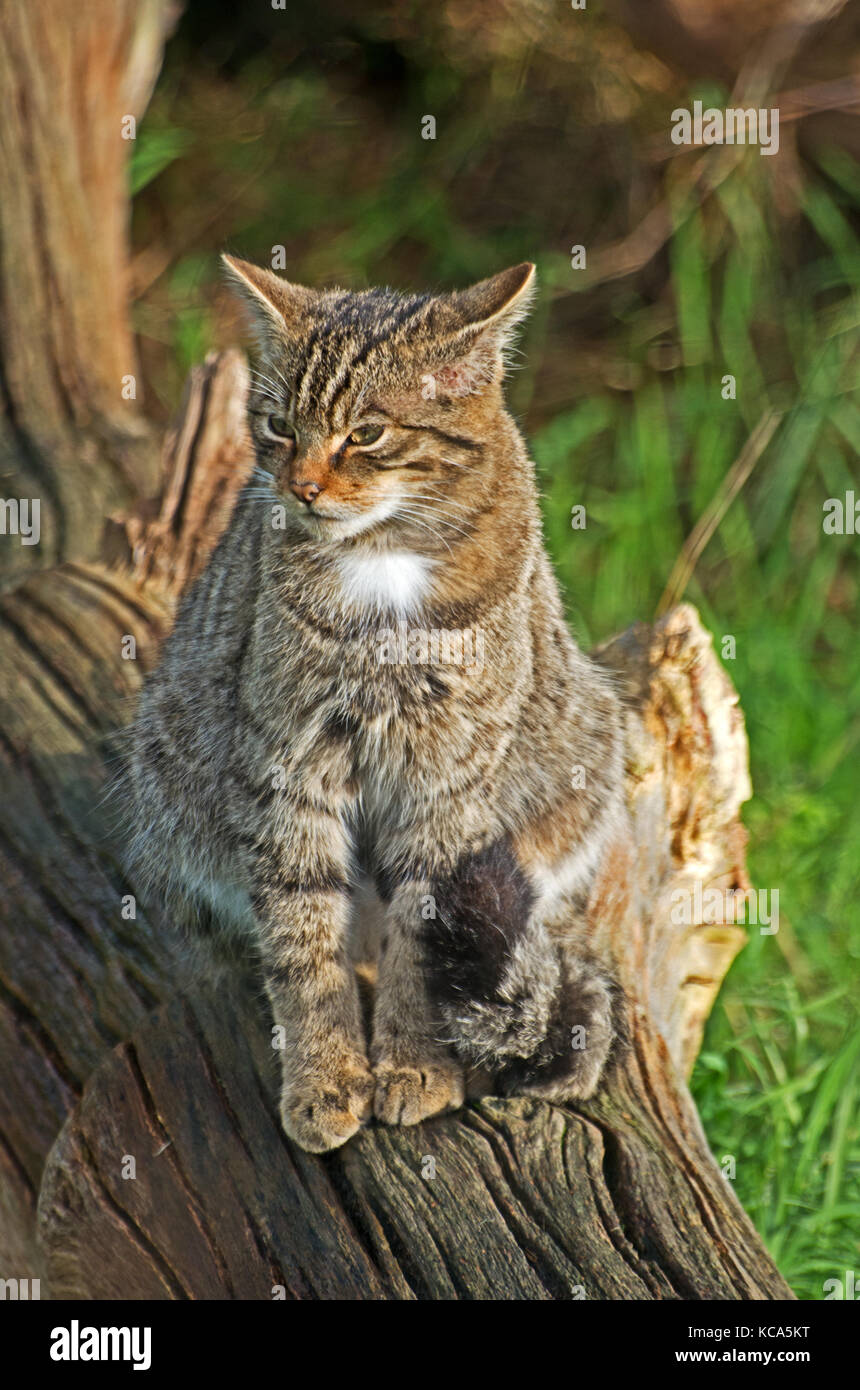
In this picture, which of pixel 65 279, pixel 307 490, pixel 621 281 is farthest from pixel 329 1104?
pixel 621 281

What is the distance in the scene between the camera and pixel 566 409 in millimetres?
5859

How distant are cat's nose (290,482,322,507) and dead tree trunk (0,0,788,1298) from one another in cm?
107

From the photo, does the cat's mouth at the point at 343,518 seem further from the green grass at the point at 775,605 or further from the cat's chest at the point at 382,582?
the green grass at the point at 775,605

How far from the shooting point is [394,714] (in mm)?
2609

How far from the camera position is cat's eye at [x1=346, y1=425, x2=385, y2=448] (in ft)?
8.01

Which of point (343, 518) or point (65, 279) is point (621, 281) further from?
point (343, 518)

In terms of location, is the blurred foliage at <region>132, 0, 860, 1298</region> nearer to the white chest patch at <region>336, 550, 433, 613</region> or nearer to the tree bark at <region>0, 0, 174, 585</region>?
the tree bark at <region>0, 0, 174, 585</region>

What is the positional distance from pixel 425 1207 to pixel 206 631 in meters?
1.33

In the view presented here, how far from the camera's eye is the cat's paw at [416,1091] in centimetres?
253

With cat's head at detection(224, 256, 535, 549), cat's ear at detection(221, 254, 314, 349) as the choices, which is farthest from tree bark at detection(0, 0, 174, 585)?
cat's head at detection(224, 256, 535, 549)

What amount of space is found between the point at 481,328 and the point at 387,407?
0.23 m

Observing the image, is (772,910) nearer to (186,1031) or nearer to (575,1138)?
(575,1138)

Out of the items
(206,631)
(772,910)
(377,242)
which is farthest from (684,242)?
(206,631)

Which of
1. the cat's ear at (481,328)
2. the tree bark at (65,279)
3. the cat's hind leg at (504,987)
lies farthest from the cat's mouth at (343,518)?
the tree bark at (65,279)
